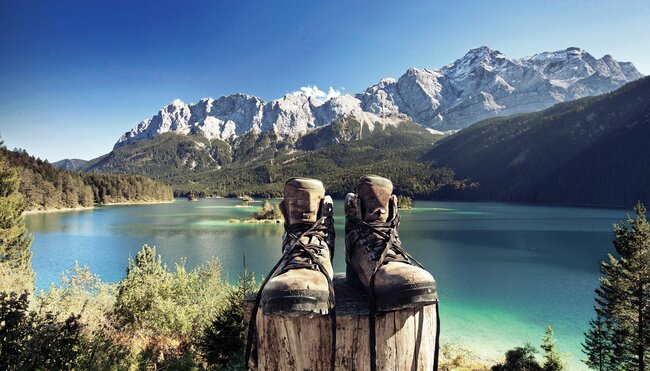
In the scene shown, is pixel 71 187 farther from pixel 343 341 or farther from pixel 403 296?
pixel 403 296

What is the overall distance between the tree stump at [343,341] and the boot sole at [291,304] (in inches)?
5.8

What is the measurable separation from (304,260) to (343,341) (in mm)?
553

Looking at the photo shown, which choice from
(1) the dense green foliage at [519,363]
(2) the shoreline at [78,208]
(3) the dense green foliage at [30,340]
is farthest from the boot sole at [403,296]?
(2) the shoreline at [78,208]

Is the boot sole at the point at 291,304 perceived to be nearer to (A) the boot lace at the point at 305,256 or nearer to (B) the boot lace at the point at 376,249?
(A) the boot lace at the point at 305,256

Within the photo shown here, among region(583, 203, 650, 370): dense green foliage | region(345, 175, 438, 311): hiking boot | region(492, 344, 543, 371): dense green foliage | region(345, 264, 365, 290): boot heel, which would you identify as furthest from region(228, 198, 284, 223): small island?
region(345, 175, 438, 311): hiking boot

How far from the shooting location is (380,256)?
2.25m

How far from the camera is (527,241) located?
2030 inches

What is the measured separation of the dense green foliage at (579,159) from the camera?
130 meters

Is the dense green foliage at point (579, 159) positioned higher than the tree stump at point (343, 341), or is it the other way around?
the dense green foliage at point (579, 159)

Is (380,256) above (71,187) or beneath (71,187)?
beneath

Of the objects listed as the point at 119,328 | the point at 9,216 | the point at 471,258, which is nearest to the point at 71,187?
the point at 9,216

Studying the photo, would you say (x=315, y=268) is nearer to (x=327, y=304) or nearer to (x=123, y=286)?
(x=327, y=304)

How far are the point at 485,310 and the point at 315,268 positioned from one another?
86.2ft

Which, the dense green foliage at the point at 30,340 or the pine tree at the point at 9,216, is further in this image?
the pine tree at the point at 9,216
